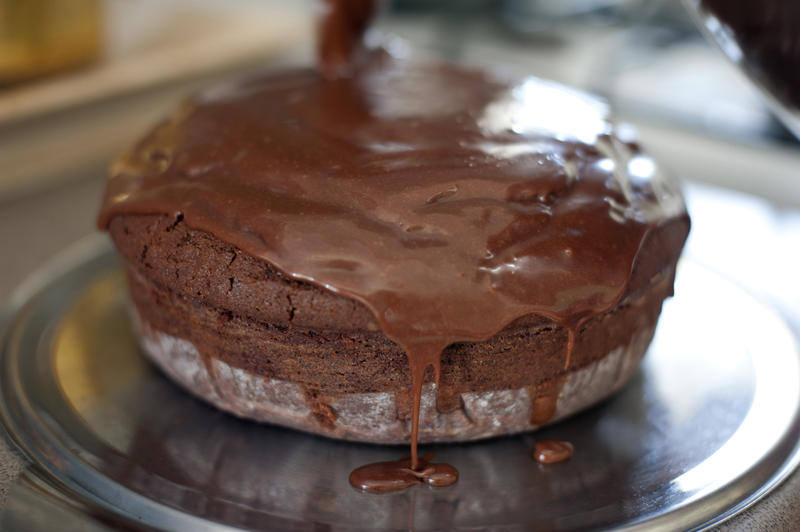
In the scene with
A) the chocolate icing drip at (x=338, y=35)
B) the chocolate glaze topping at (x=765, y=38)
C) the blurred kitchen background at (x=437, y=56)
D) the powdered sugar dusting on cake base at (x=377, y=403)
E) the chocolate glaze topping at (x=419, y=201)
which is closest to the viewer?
the chocolate glaze topping at (x=419, y=201)

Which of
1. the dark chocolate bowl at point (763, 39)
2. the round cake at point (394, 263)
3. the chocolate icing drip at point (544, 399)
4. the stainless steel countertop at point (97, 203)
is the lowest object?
the stainless steel countertop at point (97, 203)

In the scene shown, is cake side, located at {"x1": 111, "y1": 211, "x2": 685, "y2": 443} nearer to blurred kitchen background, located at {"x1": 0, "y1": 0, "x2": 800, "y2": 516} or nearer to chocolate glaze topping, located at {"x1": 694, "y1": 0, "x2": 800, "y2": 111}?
chocolate glaze topping, located at {"x1": 694, "y1": 0, "x2": 800, "y2": 111}

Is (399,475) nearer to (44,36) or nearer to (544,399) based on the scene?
(544,399)

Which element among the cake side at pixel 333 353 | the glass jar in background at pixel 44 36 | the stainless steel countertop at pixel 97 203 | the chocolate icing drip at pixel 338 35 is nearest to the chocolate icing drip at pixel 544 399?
the cake side at pixel 333 353

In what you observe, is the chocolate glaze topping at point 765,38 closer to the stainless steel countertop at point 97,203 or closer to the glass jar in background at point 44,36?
the stainless steel countertop at point 97,203

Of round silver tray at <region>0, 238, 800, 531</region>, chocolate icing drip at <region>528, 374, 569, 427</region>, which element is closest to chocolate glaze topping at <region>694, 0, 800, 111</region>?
round silver tray at <region>0, 238, 800, 531</region>

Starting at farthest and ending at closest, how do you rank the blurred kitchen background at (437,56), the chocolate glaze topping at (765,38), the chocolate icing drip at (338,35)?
1. the blurred kitchen background at (437,56)
2. the chocolate icing drip at (338,35)
3. the chocolate glaze topping at (765,38)

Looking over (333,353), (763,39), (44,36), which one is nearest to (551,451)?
(333,353)

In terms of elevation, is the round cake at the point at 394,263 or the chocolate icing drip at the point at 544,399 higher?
the round cake at the point at 394,263
